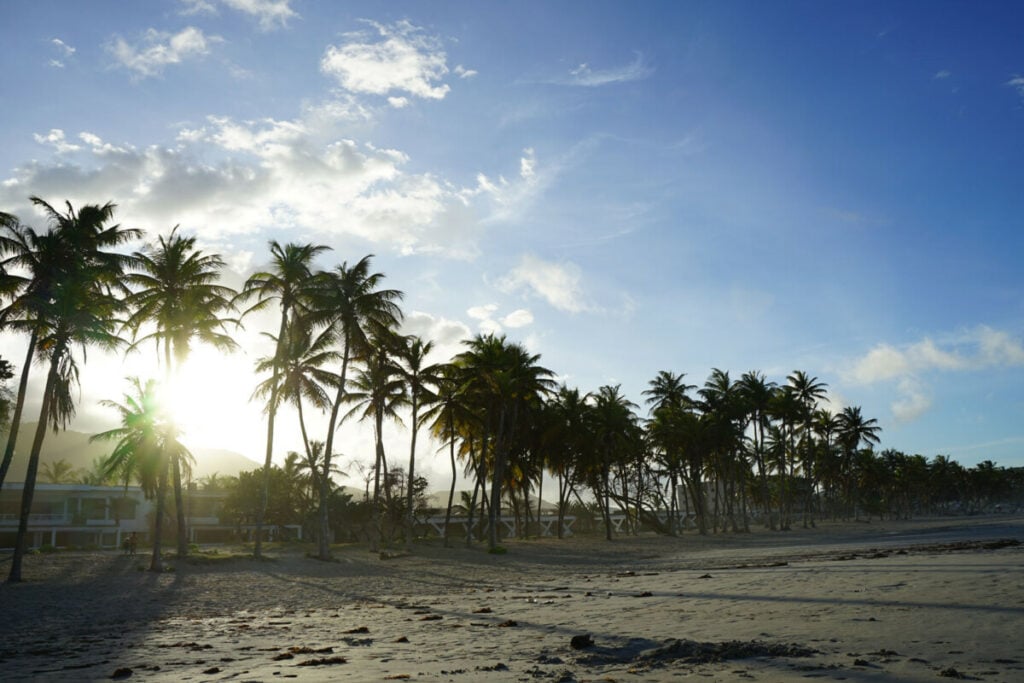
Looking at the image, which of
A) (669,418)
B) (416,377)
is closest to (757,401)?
(669,418)

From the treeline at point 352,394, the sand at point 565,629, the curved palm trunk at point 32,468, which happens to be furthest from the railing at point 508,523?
the sand at point 565,629

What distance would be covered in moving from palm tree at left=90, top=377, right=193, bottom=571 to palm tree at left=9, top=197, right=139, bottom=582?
3192 millimetres

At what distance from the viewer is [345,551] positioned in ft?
136

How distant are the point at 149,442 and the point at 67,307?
693 cm

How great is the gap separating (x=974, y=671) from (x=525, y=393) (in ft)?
133

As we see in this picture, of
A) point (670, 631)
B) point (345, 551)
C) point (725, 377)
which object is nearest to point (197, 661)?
point (670, 631)

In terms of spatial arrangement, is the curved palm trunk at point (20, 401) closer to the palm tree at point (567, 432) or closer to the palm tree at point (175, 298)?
the palm tree at point (175, 298)

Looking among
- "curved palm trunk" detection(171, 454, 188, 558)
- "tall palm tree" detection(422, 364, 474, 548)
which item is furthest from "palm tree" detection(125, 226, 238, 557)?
"tall palm tree" detection(422, 364, 474, 548)

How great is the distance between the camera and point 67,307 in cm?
2630

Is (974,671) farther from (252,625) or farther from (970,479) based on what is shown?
(970,479)

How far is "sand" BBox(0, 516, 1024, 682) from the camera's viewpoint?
7.52 m

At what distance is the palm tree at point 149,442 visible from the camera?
30141 millimetres

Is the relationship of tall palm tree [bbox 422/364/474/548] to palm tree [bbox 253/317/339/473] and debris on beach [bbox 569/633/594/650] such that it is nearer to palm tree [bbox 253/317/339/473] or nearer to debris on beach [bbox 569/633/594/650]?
palm tree [bbox 253/317/339/473]

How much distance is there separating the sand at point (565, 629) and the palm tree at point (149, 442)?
25.6 feet
